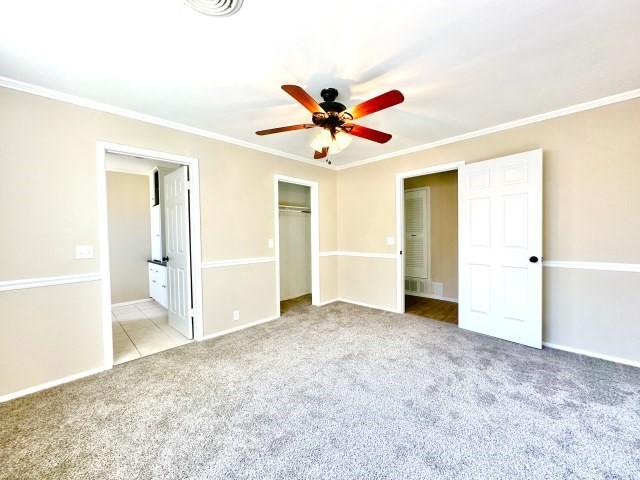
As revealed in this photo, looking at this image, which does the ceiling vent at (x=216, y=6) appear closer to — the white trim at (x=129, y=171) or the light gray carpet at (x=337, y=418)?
the light gray carpet at (x=337, y=418)

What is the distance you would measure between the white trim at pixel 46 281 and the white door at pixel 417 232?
4.91 meters

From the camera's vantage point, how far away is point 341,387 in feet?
7.20

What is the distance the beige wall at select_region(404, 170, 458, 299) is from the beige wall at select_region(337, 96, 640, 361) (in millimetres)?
1606

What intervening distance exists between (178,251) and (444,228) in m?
4.43

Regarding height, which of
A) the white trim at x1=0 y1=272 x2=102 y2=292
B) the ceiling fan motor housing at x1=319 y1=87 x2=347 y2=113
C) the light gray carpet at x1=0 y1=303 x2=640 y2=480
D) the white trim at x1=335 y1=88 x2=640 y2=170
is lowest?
the light gray carpet at x1=0 y1=303 x2=640 y2=480

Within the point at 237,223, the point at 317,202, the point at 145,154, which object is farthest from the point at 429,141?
the point at 145,154

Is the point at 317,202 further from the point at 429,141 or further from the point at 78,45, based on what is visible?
the point at 78,45

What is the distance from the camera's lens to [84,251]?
244 centimetres

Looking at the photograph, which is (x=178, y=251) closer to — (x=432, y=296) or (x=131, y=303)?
(x=131, y=303)

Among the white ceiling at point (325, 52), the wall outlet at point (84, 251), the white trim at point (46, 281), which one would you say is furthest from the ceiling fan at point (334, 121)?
the white trim at point (46, 281)

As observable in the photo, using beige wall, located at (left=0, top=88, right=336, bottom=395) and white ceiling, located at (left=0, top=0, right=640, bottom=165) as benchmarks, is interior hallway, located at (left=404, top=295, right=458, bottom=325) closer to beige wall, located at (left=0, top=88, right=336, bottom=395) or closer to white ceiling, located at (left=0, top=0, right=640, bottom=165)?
white ceiling, located at (left=0, top=0, right=640, bottom=165)

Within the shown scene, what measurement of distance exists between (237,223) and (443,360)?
2849 millimetres

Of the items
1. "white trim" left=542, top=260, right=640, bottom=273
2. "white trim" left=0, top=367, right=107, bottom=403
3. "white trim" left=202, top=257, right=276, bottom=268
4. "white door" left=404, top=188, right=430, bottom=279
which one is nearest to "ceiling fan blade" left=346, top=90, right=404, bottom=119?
"white trim" left=202, top=257, right=276, bottom=268

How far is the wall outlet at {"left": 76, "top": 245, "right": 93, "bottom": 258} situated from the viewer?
2410 mm
